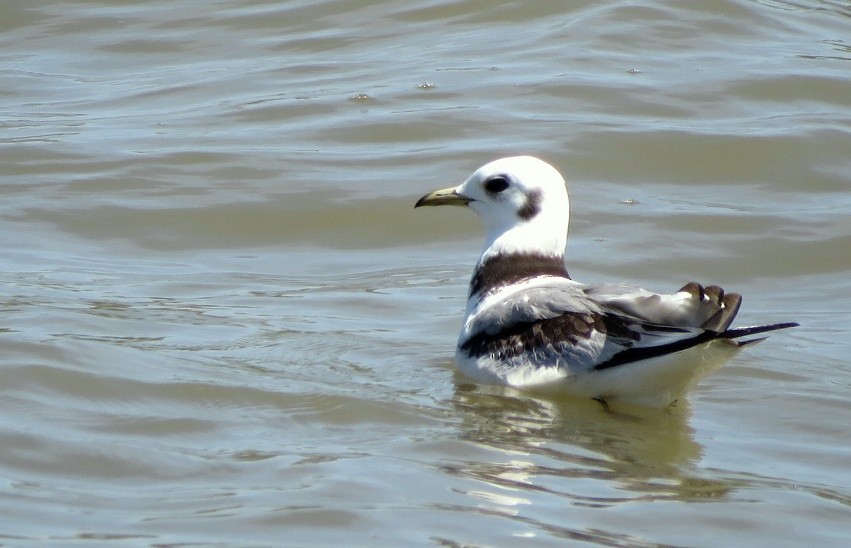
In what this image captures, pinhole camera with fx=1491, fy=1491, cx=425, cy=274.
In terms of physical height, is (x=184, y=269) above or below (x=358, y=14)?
below

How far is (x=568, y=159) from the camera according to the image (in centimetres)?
1175

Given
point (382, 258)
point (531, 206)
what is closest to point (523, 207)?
point (531, 206)

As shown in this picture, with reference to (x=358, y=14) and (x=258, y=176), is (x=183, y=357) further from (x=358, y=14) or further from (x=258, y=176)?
(x=358, y=14)

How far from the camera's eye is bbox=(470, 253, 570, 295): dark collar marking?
25.4ft

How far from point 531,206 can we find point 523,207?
0.04 metres

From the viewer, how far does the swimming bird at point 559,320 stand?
644 cm

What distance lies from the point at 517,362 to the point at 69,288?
3.22 m

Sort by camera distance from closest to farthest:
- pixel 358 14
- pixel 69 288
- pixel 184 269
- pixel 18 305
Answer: pixel 18 305 → pixel 69 288 → pixel 184 269 → pixel 358 14

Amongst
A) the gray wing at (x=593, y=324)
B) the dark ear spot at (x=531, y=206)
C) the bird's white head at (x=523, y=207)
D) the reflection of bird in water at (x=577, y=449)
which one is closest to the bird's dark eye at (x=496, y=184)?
the bird's white head at (x=523, y=207)

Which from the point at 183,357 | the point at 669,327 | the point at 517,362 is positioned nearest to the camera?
the point at 669,327

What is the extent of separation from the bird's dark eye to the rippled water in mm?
888

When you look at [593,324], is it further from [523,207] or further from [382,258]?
[382,258]

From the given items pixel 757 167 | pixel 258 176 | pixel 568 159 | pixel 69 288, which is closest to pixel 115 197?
pixel 258 176

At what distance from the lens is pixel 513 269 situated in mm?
7773
